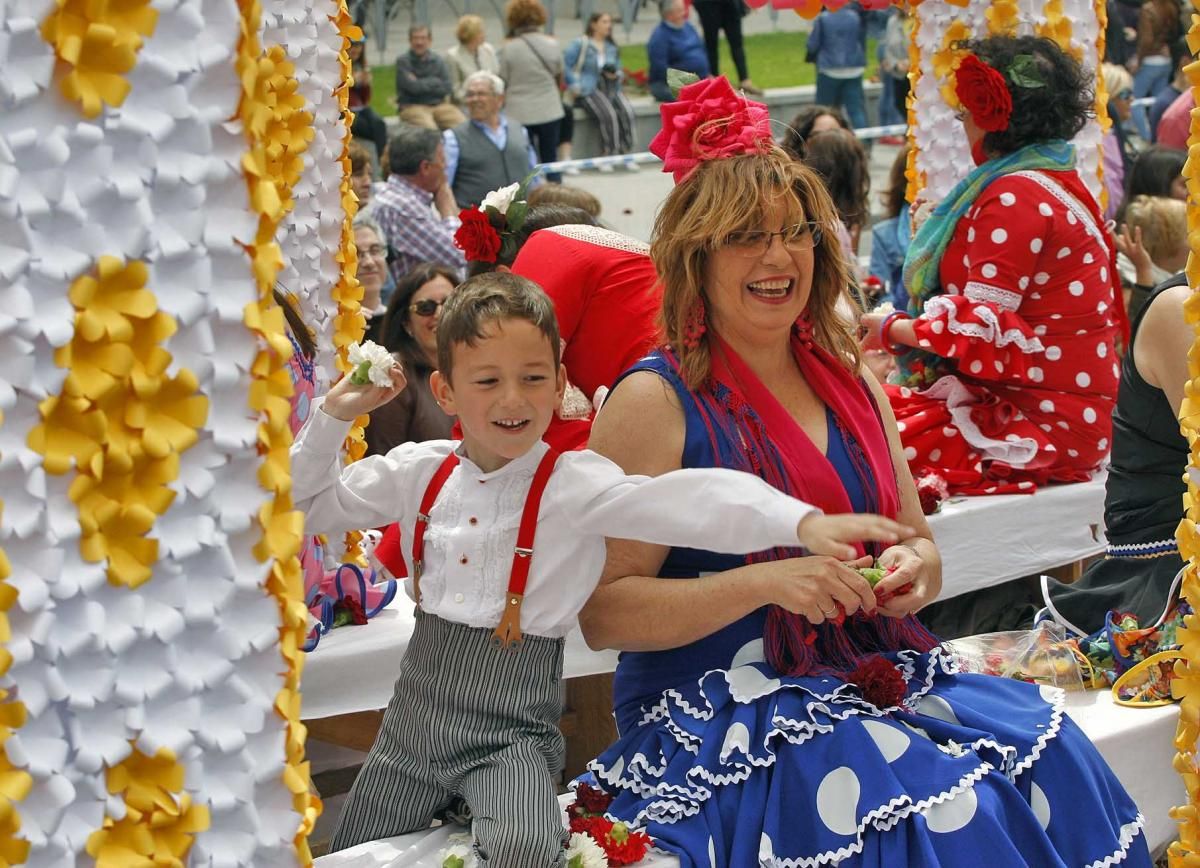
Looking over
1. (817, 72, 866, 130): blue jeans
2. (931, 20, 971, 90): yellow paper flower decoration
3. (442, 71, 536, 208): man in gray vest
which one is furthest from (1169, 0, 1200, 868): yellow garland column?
(817, 72, 866, 130): blue jeans

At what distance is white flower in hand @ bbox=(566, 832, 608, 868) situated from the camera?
232 cm

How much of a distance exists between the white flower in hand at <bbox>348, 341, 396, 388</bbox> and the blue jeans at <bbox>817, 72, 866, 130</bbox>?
999 cm

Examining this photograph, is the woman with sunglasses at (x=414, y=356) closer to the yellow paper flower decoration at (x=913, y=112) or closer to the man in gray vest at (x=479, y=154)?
the yellow paper flower decoration at (x=913, y=112)

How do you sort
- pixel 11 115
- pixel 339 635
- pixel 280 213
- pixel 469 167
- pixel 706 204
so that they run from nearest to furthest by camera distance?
pixel 11 115, pixel 280 213, pixel 706 204, pixel 339 635, pixel 469 167

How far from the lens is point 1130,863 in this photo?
8.23 ft

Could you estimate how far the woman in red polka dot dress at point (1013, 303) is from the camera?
4113 mm

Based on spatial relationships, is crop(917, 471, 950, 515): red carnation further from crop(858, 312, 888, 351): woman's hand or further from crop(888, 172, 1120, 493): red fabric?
crop(858, 312, 888, 351): woman's hand

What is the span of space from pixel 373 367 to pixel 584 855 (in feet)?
2.60

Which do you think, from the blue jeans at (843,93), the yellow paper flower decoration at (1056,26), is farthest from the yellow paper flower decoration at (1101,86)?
the blue jeans at (843,93)

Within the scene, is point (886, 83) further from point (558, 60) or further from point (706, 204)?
point (706, 204)

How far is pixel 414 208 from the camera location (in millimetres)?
6840

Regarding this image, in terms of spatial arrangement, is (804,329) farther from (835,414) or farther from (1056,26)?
(1056,26)

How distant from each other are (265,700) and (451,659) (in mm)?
571

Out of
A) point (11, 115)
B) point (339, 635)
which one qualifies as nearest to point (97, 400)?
point (11, 115)
